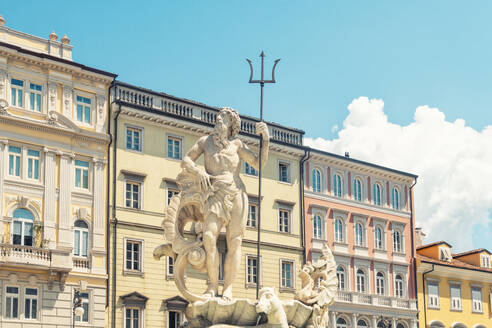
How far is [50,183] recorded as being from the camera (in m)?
40.2

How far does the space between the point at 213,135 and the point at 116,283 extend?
1049 inches

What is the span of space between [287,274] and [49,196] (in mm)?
15930

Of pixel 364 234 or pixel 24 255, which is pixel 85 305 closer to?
pixel 24 255

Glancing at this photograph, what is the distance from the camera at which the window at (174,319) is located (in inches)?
1711

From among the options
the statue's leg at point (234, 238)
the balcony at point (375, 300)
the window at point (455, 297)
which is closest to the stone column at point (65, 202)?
the balcony at point (375, 300)

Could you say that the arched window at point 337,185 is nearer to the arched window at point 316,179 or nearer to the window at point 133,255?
the arched window at point 316,179

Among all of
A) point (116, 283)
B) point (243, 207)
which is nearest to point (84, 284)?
point (116, 283)

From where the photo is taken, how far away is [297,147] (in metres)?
51.6

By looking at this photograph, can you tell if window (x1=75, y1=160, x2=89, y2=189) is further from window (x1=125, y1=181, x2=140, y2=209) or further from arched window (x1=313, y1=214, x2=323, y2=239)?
arched window (x1=313, y1=214, x2=323, y2=239)

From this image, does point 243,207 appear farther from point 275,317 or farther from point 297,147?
point 297,147

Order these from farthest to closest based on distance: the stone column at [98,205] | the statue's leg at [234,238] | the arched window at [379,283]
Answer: the arched window at [379,283]
the stone column at [98,205]
the statue's leg at [234,238]

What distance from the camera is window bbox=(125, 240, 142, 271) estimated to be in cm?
4266

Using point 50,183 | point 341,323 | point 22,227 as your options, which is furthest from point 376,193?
point 22,227

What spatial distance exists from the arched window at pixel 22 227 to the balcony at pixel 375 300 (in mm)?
19455
